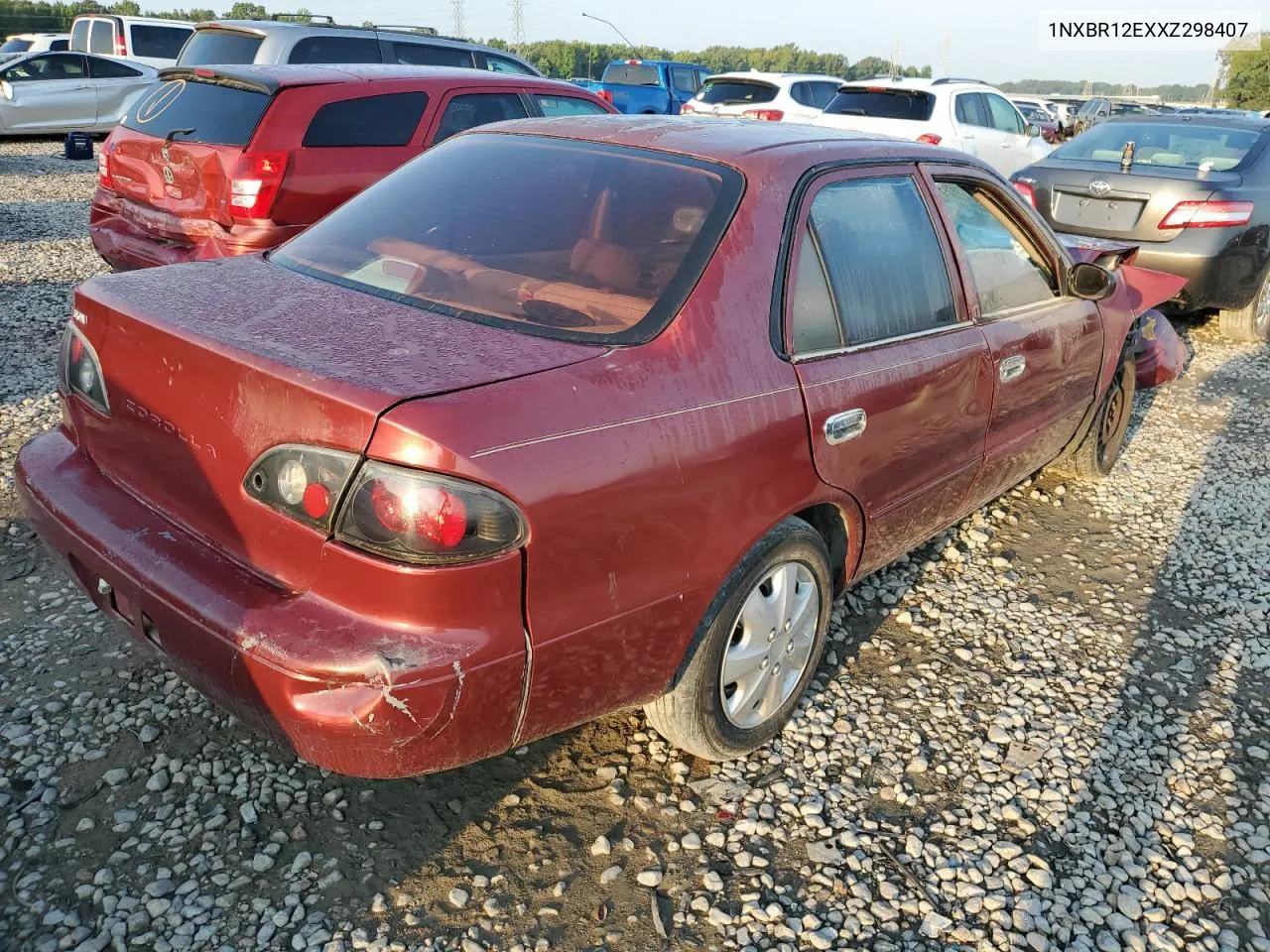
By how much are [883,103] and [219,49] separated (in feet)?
24.8

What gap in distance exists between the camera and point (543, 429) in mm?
1955

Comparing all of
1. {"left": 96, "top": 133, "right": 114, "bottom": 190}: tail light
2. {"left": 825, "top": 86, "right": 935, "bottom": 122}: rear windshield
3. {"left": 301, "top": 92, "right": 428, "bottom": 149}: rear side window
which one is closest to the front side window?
{"left": 301, "top": 92, "right": 428, "bottom": 149}: rear side window

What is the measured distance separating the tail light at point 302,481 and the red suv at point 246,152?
3.67 metres

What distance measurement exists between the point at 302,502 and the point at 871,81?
11.7 m

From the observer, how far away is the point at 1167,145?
7926mm

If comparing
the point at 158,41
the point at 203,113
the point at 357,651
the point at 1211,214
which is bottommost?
the point at 1211,214

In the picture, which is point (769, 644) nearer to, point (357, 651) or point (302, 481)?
point (357, 651)

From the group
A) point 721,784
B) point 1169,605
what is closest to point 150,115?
point 721,784

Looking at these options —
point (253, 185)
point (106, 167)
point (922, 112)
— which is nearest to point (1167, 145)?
point (922, 112)

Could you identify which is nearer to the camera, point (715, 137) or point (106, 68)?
point (715, 137)

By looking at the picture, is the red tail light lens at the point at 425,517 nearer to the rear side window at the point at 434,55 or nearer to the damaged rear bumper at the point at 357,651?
the damaged rear bumper at the point at 357,651

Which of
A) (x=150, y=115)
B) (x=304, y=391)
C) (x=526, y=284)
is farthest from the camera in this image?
(x=150, y=115)

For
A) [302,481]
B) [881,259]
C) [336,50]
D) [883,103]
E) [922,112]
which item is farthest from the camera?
[883,103]

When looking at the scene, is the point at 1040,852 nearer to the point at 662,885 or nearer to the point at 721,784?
the point at 721,784
